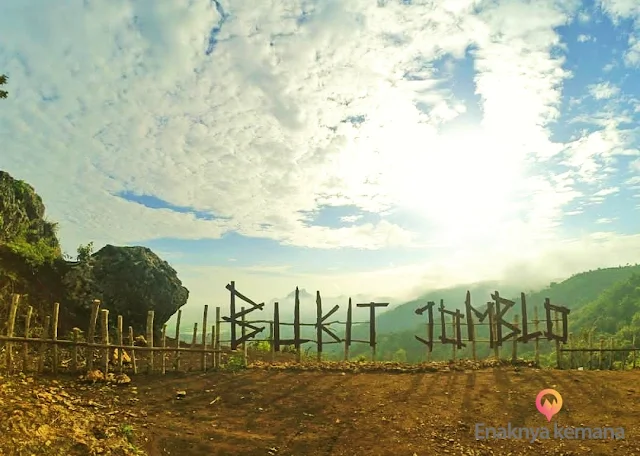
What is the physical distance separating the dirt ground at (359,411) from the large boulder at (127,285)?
7478 mm

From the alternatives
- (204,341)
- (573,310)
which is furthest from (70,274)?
(573,310)

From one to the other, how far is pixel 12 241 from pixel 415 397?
729 inches

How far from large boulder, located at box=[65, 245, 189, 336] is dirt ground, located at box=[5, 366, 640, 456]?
7478 millimetres

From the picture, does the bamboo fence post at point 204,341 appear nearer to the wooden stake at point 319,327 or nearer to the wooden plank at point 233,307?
the wooden plank at point 233,307

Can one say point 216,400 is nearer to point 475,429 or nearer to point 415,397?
point 415,397

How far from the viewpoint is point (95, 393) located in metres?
11.0

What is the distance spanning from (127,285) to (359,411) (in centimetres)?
1389

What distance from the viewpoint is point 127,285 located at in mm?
20219

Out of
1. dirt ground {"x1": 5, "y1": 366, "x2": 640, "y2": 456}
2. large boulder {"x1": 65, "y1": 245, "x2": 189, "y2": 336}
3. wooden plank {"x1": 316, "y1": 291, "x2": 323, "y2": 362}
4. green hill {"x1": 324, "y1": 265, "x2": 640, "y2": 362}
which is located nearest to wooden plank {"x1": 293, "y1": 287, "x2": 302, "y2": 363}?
wooden plank {"x1": 316, "y1": 291, "x2": 323, "y2": 362}

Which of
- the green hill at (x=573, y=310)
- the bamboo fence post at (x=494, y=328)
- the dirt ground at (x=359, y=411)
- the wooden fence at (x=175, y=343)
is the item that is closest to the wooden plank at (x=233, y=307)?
the wooden fence at (x=175, y=343)

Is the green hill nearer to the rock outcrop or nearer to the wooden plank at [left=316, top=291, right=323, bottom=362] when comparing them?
the wooden plank at [left=316, top=291, right=323, bottom=362]

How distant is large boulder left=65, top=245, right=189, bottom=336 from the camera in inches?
766

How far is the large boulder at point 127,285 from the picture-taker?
19453mm

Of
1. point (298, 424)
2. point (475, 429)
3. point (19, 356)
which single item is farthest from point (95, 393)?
point (475, 429)
